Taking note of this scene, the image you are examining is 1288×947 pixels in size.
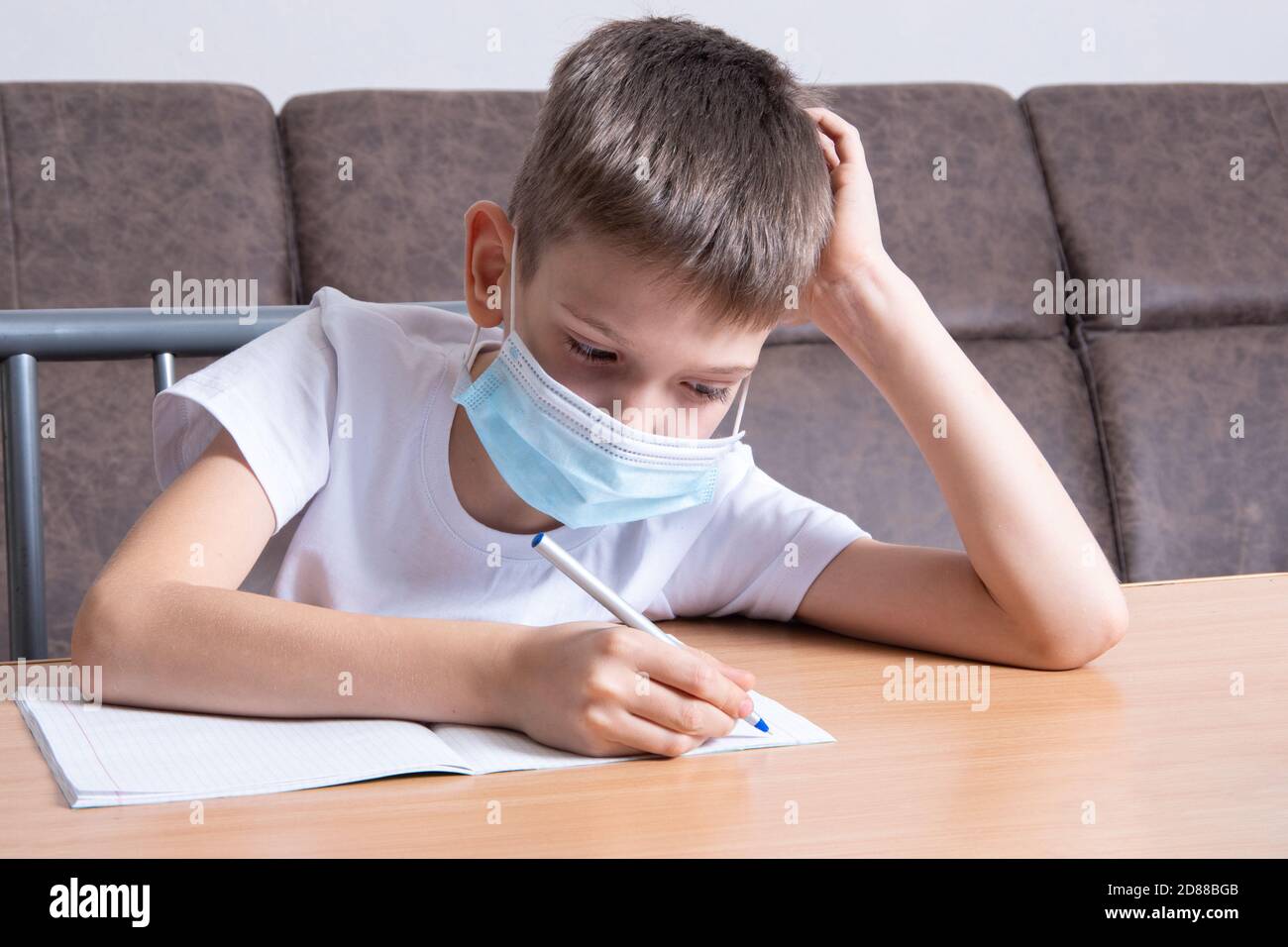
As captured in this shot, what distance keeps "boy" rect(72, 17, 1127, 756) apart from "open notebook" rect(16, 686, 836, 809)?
0.02 meters

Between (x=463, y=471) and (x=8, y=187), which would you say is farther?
(x=8, y=187)

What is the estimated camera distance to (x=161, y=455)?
1.07m

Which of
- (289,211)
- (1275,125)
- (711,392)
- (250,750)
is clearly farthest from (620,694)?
(1275,125)

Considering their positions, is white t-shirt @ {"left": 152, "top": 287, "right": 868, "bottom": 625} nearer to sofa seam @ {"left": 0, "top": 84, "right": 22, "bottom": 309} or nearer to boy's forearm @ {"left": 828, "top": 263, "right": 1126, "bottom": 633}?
boy's forearm @ {"left": 828, "top": 263, "right": 1126, "bottom": 633}

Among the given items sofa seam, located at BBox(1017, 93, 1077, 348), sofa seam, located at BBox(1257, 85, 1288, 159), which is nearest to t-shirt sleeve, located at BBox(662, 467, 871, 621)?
sofa seam, located at BBox(1017, 93, 1077, 348)

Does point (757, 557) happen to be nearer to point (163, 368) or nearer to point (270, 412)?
point (270, 412)

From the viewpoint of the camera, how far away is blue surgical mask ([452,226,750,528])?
2.99ft

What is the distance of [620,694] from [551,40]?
1.97 metres

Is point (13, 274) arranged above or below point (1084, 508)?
above

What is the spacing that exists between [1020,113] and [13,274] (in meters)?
1.76

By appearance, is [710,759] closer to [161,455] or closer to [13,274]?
[161,455]

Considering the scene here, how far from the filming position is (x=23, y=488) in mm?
1114
